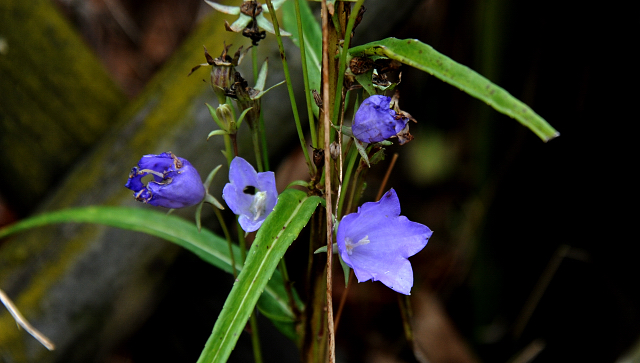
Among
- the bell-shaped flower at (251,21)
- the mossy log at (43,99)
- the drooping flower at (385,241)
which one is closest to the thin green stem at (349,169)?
the drooping flower at (385,241)

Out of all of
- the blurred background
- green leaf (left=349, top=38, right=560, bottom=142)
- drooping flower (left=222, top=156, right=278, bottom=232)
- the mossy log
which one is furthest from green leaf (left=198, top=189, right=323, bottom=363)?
the mossy log

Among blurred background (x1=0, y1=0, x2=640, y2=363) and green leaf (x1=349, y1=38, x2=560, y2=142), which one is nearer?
green leaf (x1=349, y1=38, x2=560, y2=142)

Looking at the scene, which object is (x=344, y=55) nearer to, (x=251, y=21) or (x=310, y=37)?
(x=251, y=21)

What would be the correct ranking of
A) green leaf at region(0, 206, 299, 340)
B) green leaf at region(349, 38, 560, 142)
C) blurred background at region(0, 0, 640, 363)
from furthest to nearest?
1. blurred background at region(0, 0, 640, 363)
2. green leaf at region(0, 206, 299, 340)
3. green leaf at region(349, 38, 560, 142)

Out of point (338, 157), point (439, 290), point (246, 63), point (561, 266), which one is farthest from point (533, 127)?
point (439, 290)

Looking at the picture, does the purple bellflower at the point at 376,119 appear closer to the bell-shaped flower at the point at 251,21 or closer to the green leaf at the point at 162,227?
the bell-shaped flower at the point at 251,21

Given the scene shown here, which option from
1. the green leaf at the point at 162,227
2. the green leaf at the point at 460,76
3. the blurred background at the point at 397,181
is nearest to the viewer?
the green leaf at the point at 460,76

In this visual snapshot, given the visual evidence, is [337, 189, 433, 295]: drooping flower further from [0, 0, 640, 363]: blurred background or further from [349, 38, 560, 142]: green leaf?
[0, 0, 640, 363]: blurred background

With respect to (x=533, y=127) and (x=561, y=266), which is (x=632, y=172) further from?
(x=533, y=127)
